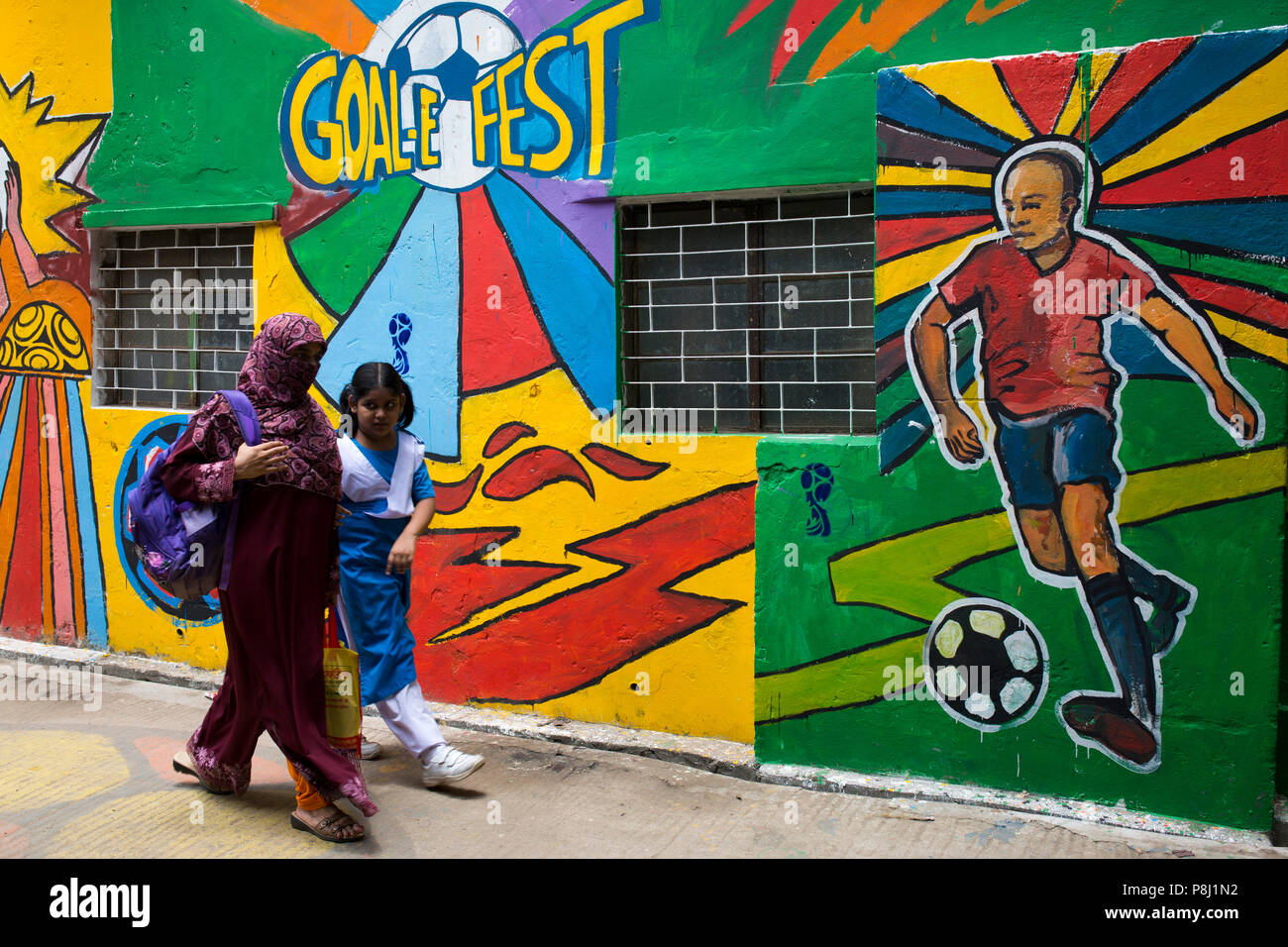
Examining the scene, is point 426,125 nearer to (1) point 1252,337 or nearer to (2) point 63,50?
(2) point 63,50

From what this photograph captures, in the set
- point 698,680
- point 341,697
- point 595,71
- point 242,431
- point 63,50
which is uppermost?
point 63,50

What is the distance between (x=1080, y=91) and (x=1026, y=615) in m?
1.95

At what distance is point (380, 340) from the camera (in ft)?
18.5

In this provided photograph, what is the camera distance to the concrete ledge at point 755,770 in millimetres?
4094

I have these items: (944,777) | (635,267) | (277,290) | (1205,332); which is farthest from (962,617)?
(277,290)

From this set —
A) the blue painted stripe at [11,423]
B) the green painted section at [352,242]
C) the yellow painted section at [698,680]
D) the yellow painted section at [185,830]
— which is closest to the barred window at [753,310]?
the yellow painted section at [698,680]

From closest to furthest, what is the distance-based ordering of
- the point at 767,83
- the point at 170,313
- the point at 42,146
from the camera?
the point at 767,83
the point at 170,313
the point at 42,146

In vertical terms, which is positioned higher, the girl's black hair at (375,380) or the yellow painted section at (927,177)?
the yellow painted section at (927,177)

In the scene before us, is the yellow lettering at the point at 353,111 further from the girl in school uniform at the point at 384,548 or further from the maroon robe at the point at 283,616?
the maroon robe at the point at 283,616

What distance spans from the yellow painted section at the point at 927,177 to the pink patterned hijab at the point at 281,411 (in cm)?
225

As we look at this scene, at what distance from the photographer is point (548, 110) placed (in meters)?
5.12

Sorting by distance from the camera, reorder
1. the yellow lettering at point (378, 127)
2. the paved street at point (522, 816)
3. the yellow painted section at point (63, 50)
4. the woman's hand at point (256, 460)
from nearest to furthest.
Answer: the woman's hand at point (256, 460) < the paved street at point (522, 816) < the yellow lettering at point (378, 127) < the yellow painted section at point (63, 50)

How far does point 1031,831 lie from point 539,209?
10.9 ft

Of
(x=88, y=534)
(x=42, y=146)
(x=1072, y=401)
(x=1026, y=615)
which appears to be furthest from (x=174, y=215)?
(x=1026, y=615)
